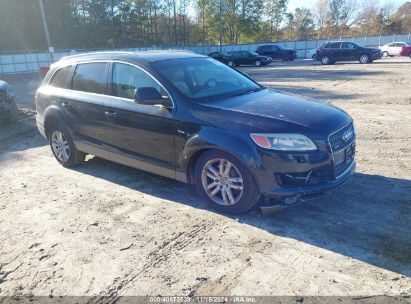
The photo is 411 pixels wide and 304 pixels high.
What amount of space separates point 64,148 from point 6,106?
15.2ft

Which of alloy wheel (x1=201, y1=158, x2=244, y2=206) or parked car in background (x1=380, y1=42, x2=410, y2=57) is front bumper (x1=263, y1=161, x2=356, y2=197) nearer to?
alloy wheel (x1=201, y1=158, x2=244, y2=206)

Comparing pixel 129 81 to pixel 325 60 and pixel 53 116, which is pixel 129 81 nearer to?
pixel 53 116

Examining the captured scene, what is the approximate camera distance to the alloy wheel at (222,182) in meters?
3.95

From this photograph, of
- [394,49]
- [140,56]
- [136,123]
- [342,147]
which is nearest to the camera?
[342,147]

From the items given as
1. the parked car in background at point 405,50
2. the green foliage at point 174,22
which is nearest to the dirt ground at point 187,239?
the parked car in background at point 405,50

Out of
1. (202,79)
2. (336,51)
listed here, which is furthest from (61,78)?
(336,51)

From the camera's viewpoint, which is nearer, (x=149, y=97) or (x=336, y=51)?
(x=149, y=97)

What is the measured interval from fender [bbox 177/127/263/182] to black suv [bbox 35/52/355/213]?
10 mm

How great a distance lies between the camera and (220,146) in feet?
12.6

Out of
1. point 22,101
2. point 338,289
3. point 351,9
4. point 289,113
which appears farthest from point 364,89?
point 351,9

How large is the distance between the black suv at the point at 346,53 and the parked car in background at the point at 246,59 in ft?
14.3

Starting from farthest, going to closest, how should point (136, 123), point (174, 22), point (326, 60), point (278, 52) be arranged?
1. point (174, 22)
2. point (278, 52)
3. point (326, 60)
4. point (136, 123)

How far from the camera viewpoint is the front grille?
3841mm

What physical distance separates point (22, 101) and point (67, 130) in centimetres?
973
